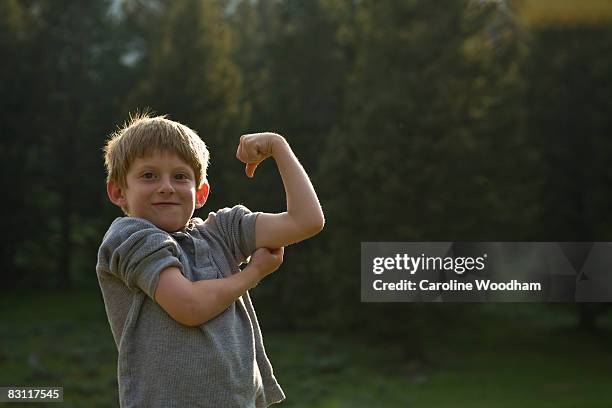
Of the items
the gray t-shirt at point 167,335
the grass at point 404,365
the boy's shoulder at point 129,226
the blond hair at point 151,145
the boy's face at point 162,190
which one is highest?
the grass at point 404,365

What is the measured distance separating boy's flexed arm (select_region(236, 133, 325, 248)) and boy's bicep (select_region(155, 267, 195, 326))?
0.22m

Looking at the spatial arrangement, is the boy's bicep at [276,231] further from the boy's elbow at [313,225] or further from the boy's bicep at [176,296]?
the boy's bicep at [176,296]

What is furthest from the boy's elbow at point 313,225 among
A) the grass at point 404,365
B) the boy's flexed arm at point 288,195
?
the grass at point 404,365

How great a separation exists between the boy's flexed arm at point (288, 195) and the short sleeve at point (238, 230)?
0.11 feet

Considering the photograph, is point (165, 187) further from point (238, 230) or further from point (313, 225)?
point (313, 225)

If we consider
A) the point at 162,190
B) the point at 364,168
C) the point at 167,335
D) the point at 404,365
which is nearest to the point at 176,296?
the point at 167,335

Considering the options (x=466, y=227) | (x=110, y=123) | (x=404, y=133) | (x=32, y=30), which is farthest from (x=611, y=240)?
(x=32, y=30)

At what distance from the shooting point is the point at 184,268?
5.18 ft

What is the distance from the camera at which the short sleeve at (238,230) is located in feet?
5.47

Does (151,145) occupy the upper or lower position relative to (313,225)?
upper

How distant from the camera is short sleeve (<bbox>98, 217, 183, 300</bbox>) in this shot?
1.52m

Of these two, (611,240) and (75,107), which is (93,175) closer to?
(75,107)

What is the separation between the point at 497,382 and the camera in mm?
13430

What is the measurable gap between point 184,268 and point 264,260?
0.16m
